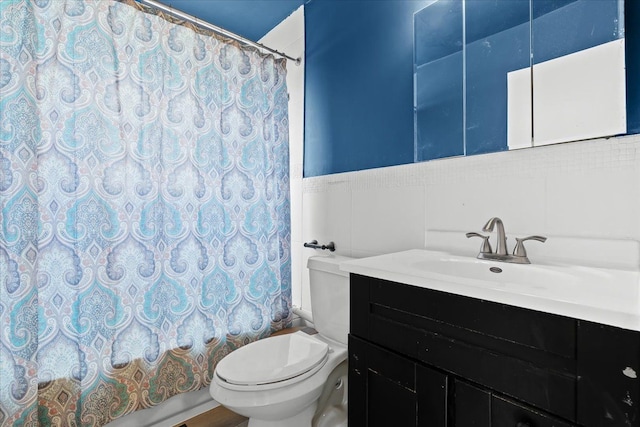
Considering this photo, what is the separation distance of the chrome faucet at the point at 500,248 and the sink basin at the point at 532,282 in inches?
1.1

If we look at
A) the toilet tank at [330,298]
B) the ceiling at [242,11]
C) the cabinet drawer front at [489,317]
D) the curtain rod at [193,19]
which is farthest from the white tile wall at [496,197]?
the ceiling at [242,11]

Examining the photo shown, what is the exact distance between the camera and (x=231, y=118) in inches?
69.4

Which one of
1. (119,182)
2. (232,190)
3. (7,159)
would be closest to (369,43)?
(232,190)

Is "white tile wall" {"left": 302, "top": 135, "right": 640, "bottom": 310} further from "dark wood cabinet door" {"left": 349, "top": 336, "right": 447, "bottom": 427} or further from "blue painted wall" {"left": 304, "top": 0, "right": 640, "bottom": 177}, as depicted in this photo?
"dark wood cabinet door" {"left": 349, "top": 336, "right": 447, "bottom": 427}

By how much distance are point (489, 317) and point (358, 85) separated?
1.33 meters

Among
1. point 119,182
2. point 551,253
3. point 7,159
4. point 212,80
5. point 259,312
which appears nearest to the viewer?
point 551,253

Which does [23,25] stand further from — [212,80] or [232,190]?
[232,190]

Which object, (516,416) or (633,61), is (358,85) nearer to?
(633,61)

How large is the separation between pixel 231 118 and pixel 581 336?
5.60 feet

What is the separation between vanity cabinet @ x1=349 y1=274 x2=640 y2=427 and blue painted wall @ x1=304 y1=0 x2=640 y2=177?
2.51 ft

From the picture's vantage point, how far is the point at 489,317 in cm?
72

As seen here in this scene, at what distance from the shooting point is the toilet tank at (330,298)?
1.38 meters

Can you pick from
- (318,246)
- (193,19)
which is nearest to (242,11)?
(193,19)

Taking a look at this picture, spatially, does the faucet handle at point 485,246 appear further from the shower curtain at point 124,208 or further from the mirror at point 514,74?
the shower curtain at point 124,208
